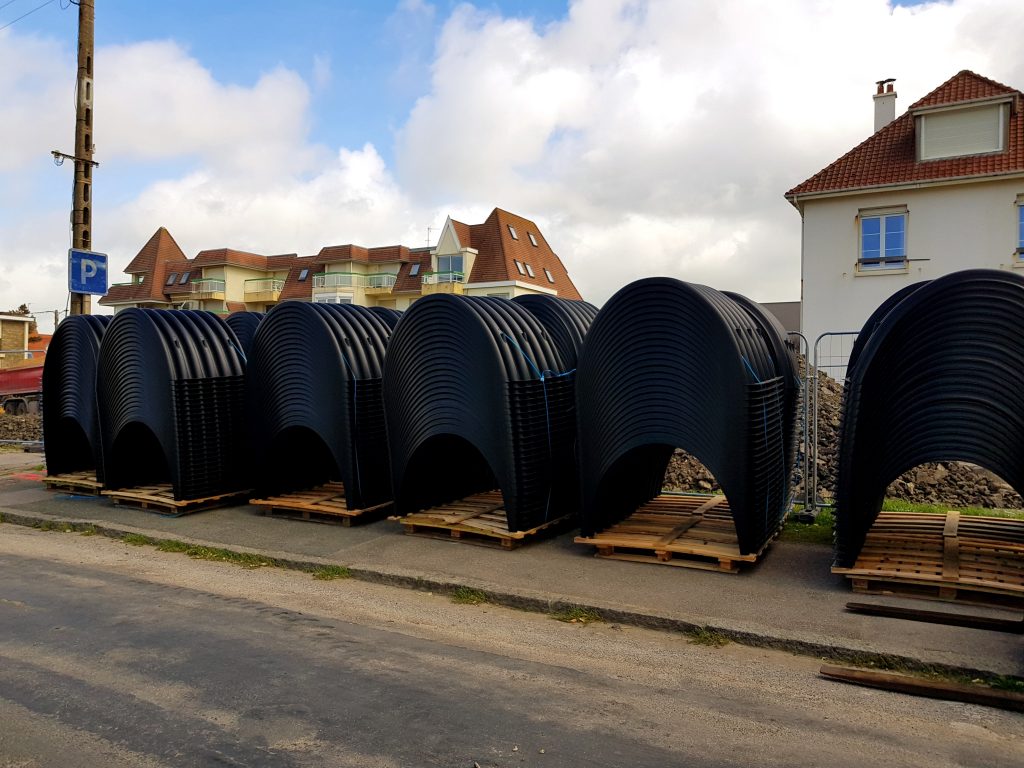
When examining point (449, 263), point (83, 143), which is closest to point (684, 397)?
point (83, 143)

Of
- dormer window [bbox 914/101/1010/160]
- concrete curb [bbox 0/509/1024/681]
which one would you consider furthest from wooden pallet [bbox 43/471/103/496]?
dormer window [bbox 914/101/1010/160]

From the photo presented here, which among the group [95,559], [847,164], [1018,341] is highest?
[847,164]

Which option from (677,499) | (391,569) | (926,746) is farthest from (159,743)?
(677,499)

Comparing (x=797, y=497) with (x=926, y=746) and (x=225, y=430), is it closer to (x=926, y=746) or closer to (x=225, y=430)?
(x=926, y=746)

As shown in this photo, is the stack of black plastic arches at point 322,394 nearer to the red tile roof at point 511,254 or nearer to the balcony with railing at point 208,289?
the red tile roof at point 511,254

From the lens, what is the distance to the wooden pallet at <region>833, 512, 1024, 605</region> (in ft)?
21.2

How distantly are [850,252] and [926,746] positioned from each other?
24.7 meters

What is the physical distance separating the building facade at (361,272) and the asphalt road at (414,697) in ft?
131

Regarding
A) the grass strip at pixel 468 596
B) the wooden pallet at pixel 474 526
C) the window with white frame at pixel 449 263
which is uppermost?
the window with white frame at pixel 449 263

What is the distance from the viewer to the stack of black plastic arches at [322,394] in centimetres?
991

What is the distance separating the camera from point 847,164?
27062 millimetres

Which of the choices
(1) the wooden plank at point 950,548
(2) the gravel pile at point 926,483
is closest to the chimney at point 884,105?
(2) the gravel pile at point 926,483

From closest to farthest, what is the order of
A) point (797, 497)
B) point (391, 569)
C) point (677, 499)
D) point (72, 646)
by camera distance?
point (72, 646)
point (391, 569)
point (677, 499)
point (797, 497)

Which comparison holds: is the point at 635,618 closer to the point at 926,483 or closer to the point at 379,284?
the point at 926,483
